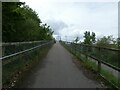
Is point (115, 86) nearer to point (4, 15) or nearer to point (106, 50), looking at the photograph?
point (106, 50)

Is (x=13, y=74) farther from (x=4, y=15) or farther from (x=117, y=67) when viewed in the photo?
(x=4, y=15)

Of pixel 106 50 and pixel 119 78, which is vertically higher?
pixel 106 50

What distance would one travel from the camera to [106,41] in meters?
38.1

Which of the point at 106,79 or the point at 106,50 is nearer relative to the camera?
the point at 106,79

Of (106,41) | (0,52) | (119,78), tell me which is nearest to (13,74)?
(0,52)

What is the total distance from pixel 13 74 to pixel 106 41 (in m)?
27.9

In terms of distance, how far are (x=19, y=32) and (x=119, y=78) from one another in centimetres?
1894

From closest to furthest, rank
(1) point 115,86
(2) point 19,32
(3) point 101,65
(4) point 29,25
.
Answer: (1) point 115,86
(3) point 101,65
(2) point 19,32
(4) point 29,25

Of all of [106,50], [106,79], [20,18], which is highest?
[20,18]

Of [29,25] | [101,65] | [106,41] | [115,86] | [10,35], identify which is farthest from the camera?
[106,41]

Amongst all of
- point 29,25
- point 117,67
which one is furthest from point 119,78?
point 29,25

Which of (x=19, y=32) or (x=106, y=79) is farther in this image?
(x=19, y=32)

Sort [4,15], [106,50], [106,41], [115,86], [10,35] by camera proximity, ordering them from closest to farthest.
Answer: [115,86] → [106,50] → [4,15] → [10,35] → [106,41]

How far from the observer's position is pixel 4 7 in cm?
2144
